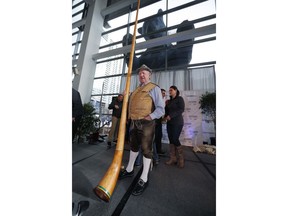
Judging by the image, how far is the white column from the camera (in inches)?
191

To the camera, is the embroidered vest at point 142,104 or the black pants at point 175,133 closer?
the embroidered vest at point 142,104

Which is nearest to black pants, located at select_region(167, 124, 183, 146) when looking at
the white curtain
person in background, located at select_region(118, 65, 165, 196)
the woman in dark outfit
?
the woman in dark outfit

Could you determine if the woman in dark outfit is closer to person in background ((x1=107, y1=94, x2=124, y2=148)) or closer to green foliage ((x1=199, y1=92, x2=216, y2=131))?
person in background ((x1=107, y1=94, x2=124, y2=148))

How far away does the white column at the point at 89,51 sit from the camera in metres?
4.86

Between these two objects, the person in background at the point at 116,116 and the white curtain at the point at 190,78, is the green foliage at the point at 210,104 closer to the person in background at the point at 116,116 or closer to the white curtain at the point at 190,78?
the white curtain at the point at 190,78

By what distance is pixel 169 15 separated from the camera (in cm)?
507

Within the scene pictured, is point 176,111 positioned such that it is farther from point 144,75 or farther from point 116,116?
point 116,116

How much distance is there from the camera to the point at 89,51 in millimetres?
5129

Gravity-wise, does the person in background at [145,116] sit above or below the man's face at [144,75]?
below

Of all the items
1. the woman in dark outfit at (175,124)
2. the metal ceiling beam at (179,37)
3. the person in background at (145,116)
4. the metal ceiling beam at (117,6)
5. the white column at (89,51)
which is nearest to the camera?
the person in background at (145,116)

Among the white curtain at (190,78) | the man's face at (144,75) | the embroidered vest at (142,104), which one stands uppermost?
the white curtain at (190,78)

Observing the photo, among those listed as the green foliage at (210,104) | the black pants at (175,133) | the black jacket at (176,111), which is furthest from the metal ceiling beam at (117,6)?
the black pants at (175,133)
